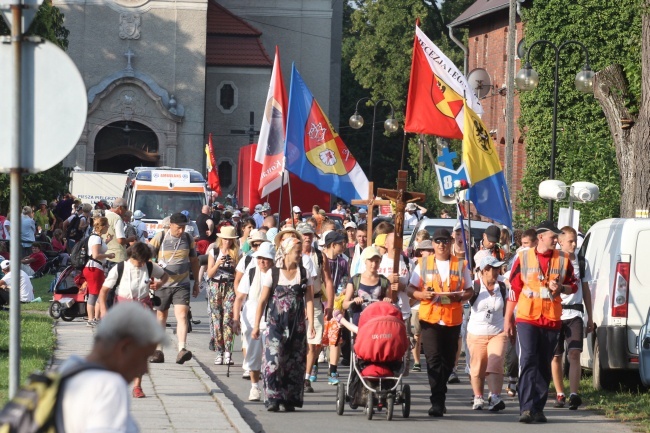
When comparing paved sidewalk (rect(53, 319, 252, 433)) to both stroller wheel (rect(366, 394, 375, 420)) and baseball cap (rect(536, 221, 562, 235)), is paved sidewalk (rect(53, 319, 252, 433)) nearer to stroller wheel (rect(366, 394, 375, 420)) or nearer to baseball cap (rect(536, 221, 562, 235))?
stroller wheel (rect(366, 394, 375, 420))

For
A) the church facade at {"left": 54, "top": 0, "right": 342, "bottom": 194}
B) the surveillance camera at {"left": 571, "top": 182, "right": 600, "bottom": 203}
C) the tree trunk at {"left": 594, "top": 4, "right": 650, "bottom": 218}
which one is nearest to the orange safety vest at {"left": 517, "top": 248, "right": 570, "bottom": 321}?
the surveillance camera at {"left": 571, "top": 182, "right": 600, "bottom": 203}

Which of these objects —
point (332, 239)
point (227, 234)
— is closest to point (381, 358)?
point (332, 239)

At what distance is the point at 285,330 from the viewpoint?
39.6 feet

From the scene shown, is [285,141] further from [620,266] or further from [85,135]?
[85,135]

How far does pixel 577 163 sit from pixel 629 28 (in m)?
11.2

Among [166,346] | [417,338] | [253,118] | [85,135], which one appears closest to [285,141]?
[417,338]

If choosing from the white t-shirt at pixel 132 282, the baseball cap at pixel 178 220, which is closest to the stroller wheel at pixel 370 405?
the white t-shirt at pixel 132 282

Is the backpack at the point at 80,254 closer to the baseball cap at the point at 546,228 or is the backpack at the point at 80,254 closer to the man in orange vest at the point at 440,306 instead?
the man in orange vest at the point at 440,306

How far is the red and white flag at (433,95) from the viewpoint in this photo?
18.0 metres

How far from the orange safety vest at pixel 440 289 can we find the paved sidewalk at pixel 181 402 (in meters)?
2.02

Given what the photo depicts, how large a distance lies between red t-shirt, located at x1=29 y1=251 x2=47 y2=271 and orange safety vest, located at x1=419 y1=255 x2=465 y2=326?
18710mm

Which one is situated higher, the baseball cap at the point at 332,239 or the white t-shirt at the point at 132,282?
the baseball cap at the point at 332,239

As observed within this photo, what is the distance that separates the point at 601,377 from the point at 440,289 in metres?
2.61

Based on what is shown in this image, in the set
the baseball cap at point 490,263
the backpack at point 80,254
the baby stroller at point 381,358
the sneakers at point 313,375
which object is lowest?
the sneakers at point 313,375
